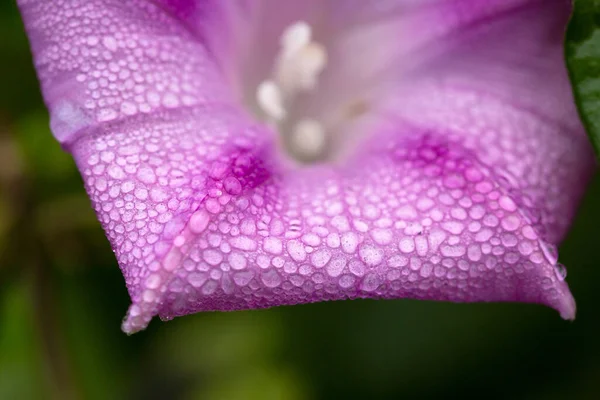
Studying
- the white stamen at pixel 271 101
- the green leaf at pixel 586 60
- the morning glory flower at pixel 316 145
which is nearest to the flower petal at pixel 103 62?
the morning glory flower at pixel 316 145

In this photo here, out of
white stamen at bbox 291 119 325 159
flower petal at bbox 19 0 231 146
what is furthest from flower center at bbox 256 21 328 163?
flower petal at bbox 19 0 231 146

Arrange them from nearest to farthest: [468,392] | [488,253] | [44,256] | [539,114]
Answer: [488,253] → [539,114] → [44,256] → [468,392]

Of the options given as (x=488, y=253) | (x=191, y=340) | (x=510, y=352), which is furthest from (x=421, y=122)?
(x=191, y=340)

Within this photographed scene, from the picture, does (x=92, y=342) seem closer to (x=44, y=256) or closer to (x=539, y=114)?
(x=44, y=256)

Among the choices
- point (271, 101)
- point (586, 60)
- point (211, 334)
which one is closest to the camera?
point (586, 60)

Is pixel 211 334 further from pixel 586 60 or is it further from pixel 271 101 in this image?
pixel 586 60

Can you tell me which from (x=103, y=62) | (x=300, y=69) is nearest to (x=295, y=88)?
(x=300, y=69)
